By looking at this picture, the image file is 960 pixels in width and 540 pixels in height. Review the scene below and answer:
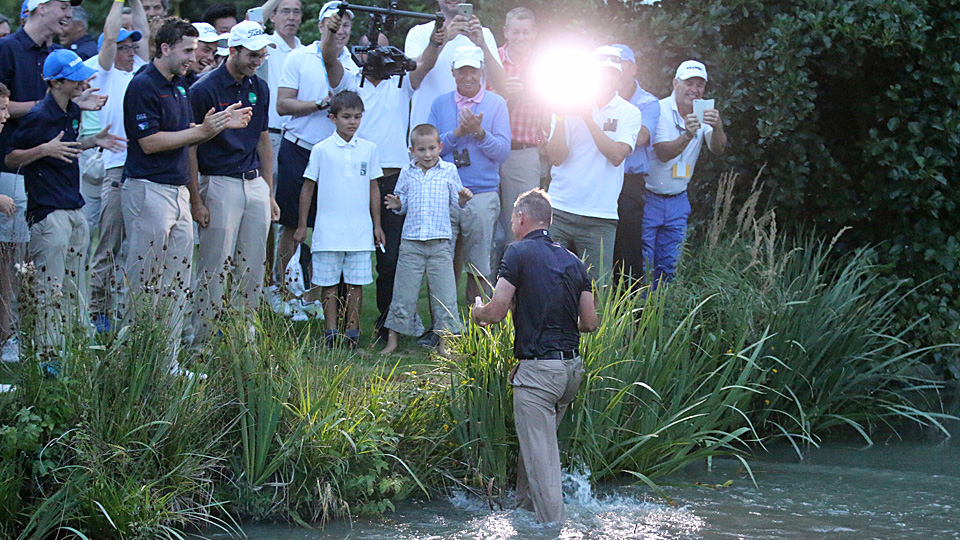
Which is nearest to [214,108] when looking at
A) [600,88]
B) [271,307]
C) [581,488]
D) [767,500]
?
[271,307]

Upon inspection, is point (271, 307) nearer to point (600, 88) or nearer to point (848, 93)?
point (600, 88)

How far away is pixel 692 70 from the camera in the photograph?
8891mm

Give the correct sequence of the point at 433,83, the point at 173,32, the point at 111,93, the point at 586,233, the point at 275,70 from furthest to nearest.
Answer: the point at 275,70, the point at 433,83, the point at 586,233, the point at 111,93, the point at 173,32

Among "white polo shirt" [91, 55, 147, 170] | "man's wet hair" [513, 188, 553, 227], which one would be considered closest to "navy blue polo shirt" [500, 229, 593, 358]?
"man's wet hair" [513, 188, 553, 227]

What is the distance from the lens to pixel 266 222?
789 cm

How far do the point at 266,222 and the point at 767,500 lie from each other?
12.7 ft

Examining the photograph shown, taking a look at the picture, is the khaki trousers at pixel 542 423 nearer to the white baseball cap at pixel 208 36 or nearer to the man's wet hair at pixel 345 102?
the man's wet hair at pixel 345 102

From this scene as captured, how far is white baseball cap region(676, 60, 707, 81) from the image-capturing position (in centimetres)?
888

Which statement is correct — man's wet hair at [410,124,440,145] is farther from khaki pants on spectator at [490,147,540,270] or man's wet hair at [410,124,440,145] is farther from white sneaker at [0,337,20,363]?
white sneaker at [0,337,20,363]

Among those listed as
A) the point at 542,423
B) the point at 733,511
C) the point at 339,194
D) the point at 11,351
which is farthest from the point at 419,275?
the point at 11,351

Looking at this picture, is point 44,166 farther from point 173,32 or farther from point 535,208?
point 535,208

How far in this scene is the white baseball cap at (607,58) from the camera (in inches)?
335

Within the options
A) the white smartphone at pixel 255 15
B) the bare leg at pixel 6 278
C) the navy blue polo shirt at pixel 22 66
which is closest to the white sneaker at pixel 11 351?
the bare leg at pixel 6 278

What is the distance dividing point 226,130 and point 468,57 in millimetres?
1974
